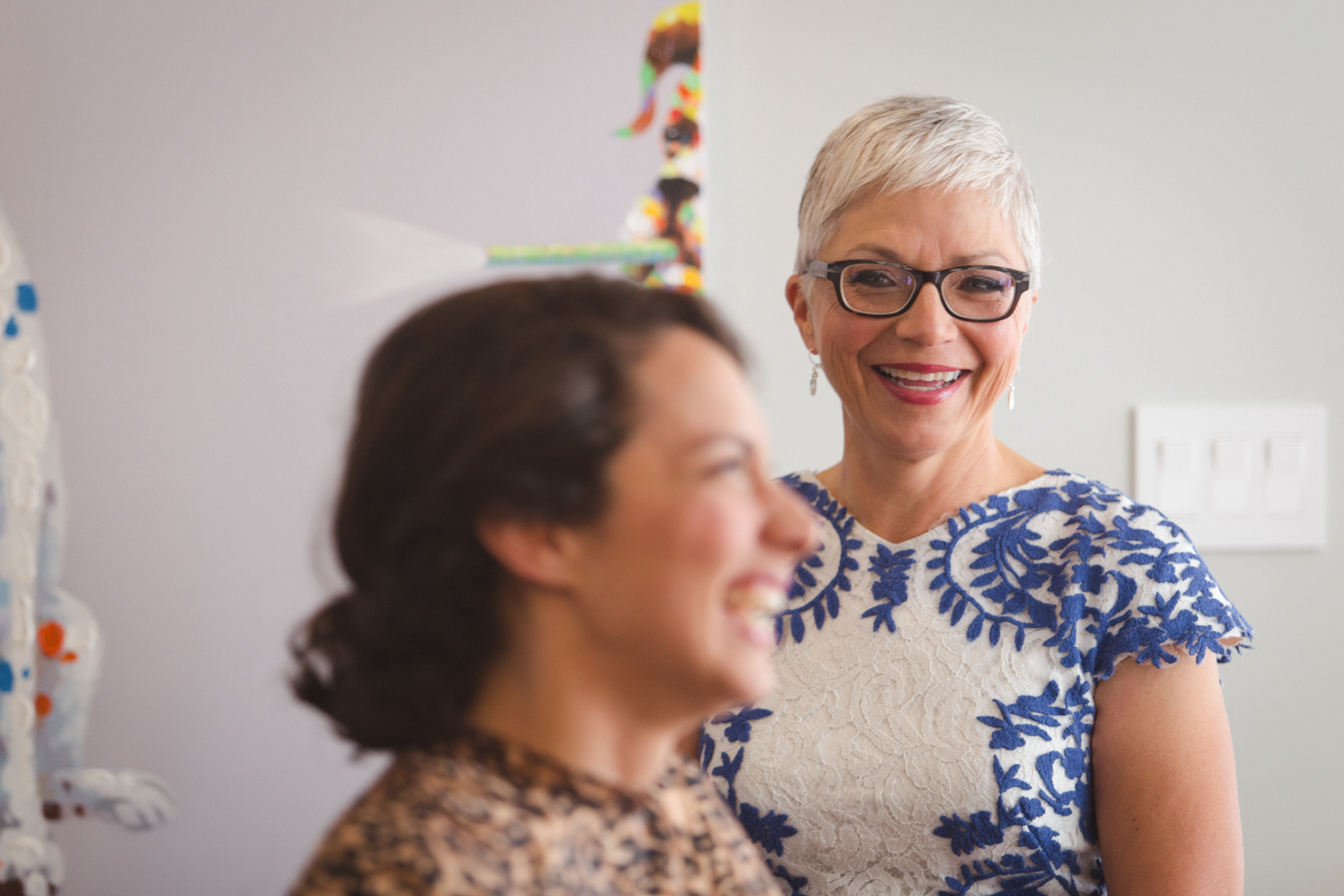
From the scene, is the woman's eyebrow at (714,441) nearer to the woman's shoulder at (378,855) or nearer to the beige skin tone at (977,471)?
the woman's shoulder at (378,855)

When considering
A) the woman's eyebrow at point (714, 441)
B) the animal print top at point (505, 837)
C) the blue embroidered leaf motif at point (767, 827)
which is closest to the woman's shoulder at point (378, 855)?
the animal print top at point (505, 837)

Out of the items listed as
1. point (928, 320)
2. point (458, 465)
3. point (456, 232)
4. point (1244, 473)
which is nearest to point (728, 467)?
point (458, 465)

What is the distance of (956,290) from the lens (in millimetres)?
1146

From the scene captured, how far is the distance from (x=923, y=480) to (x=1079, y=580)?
0.21m

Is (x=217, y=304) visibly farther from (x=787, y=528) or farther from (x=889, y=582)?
(x=787, y=528)

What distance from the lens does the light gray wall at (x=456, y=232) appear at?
1627 millimetres

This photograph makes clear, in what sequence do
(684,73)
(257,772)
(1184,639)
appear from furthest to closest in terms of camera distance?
(257,772)
(684,73)
(1184,639)

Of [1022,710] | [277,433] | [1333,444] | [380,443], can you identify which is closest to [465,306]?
[380,443]

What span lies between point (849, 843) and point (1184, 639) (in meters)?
0.41

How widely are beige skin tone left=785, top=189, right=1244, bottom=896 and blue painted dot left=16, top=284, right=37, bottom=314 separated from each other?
1235mm

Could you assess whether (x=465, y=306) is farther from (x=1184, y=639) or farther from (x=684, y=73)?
(x=684, y=73)

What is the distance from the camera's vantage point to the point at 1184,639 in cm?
107

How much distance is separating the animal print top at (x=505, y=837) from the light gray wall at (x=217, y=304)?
1.17 m

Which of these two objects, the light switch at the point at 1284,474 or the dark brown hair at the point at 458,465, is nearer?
the dark brown hair at the point at 458,465
